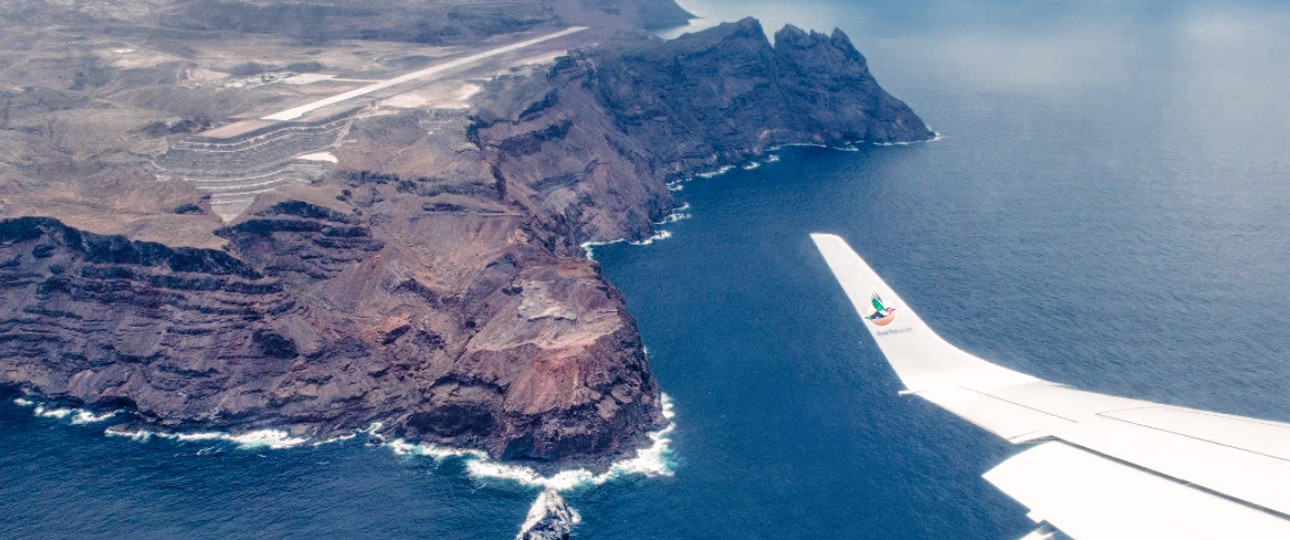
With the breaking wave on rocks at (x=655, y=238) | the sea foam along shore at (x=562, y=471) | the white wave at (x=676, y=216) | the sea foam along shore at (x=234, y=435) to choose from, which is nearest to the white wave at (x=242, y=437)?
the sea foam along shore at (x=234, y=435)

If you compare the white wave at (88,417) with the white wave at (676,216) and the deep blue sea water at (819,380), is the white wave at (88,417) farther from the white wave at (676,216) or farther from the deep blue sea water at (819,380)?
the white wave at (676,216)

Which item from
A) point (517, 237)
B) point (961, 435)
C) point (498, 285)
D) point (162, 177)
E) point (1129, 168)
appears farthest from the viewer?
point (1129, 168)

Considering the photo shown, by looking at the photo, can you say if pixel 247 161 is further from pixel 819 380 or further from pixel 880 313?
pixel 880 313

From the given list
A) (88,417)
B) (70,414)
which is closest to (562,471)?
(88,417)

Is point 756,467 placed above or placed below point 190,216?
below

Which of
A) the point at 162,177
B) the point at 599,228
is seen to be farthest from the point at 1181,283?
the point at 162,177

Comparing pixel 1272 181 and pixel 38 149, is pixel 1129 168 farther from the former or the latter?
pixel 38 149
